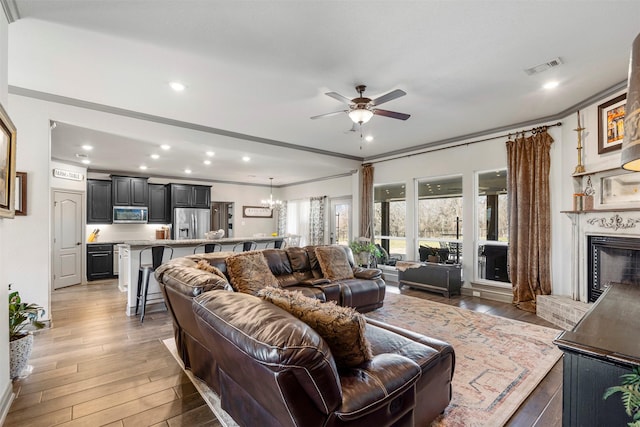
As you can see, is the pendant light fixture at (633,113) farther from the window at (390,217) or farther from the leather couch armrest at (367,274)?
the window at (390,217)

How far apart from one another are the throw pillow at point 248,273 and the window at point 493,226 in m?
3.95

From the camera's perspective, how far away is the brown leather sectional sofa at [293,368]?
3.89ft

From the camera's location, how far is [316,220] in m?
9.39

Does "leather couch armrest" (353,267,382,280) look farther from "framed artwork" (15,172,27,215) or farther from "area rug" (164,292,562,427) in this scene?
"framed artwork" (15,172,27,215)

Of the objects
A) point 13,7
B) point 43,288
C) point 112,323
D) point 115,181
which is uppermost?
point 13,7

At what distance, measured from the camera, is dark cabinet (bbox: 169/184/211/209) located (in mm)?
8570

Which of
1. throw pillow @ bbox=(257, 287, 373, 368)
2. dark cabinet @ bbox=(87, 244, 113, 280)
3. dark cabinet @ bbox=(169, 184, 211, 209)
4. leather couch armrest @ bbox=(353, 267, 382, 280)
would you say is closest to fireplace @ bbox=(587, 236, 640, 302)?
leather couch armrest @ bbox=(353, 267, 382, 280)

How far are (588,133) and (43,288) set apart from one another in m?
7.21

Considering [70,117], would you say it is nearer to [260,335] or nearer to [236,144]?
[236,144]

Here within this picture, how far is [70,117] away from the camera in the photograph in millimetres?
3779

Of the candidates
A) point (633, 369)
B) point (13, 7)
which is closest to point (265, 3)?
point (13, 7)

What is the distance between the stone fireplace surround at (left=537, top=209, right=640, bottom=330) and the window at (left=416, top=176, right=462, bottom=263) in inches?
69.7

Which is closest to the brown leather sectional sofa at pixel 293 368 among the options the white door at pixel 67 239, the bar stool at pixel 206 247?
the bar stool at pixel 206 247

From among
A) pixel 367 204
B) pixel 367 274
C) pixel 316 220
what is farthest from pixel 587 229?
pixel 316 220
